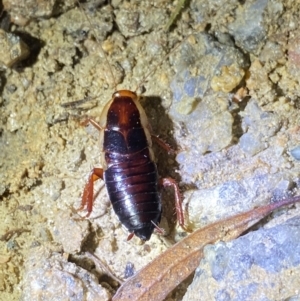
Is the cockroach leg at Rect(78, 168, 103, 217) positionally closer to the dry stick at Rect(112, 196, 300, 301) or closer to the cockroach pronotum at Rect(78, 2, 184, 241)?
the cockroach pronotum at Rect(78, 2, 184, 241)

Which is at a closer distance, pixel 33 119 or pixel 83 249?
pixel 83 249

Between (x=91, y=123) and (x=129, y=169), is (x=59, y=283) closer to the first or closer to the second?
(x=129, y=169)

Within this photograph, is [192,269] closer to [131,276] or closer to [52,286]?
[131,276]

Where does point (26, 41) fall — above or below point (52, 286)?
above

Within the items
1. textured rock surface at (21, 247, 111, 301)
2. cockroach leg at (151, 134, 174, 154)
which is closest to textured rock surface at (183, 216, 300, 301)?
textured rock surface at (21, 247, 111, 301)

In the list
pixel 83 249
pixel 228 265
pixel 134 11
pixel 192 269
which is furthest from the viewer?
pixel 134 11

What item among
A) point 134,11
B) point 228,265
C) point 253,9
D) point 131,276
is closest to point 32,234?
point 131,276

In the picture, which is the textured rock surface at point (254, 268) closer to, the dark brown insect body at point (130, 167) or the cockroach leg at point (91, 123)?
the dark brown insect body at point (130, 167)
